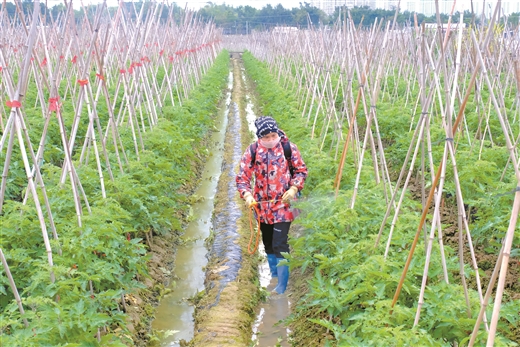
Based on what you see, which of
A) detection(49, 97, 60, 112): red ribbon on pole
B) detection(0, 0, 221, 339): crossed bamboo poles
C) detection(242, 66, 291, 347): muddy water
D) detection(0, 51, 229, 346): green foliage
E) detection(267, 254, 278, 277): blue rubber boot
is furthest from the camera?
detection(267, 254, 278, 277): blue rubber boot

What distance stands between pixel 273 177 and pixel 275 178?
2 cm

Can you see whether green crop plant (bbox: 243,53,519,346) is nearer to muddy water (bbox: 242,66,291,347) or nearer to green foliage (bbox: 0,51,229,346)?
muddy water (bbox: 242,66,291,347)

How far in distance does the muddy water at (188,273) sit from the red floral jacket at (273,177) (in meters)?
1.15

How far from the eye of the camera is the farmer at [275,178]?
455 cm

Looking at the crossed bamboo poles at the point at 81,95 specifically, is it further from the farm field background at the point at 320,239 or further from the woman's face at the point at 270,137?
the woman's face at the point at 270,137

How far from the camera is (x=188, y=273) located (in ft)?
18.3

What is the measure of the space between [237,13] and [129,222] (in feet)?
220

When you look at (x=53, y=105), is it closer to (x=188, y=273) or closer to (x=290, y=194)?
(x=290, y=194)

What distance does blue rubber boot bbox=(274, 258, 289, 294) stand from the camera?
479 cm

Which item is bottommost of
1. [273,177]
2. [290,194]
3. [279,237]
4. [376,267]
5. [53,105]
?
[279,237]

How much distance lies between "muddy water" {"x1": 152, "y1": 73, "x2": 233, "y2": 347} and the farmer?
1019mm

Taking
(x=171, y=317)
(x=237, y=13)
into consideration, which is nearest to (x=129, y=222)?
(x=171, y=317)

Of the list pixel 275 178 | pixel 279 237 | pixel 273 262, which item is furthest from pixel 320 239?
pixel 273 262

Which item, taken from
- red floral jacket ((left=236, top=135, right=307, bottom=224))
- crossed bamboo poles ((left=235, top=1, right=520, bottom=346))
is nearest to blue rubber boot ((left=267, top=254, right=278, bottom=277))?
red floral jacket ((left=236, top=135, right=307, bottom=224))
